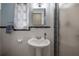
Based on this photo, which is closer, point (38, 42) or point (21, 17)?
point (21, 17)

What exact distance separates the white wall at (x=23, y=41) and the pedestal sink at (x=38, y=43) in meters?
0.06

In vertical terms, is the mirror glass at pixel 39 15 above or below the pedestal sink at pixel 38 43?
above

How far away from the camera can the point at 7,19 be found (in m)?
1.84

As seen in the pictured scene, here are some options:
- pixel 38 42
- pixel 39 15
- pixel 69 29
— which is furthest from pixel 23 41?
pixel 69 29

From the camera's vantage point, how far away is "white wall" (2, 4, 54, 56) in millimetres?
1856

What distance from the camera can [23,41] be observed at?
6.17 ft

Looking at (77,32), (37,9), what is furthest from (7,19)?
(77,32)

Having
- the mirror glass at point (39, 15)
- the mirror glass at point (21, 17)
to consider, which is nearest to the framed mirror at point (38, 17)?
the mirror glass at point (39, 15)

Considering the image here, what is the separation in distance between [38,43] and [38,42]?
0.02 meters

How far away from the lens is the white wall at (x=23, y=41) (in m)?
1.86

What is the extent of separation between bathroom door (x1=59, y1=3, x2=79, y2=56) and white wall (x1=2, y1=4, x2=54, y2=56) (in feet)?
0.58

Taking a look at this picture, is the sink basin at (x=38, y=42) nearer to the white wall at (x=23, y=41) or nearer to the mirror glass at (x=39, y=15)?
the white wall at (x=23, y=41)

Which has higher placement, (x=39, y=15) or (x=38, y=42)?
(x=39, y=15)

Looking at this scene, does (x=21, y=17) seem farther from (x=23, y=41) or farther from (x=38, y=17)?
(x=23, y=41)
